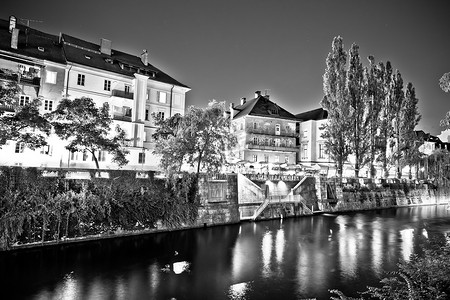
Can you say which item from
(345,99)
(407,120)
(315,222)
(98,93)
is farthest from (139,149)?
(407,120)

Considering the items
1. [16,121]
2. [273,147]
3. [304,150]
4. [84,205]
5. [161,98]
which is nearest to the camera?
[84,205]

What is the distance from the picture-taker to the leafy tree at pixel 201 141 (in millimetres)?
28297

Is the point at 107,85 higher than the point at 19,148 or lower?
higher

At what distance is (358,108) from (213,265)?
36701 millimetres

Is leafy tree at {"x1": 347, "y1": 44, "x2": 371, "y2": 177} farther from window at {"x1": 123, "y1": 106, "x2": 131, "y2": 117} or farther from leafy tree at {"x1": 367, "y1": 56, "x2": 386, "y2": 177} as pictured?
window at {"x1": 123, "y1": 106, "x2": 131, "y2": 117}

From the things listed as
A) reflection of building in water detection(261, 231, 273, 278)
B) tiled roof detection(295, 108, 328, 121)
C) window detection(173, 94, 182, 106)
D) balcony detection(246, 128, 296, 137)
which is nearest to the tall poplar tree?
tiled roof detection(295, 108, 328, 121)

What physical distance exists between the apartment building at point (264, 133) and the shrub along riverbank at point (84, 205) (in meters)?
26.0

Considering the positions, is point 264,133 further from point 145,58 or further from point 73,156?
point 73,156

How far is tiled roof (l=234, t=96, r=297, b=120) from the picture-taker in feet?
178

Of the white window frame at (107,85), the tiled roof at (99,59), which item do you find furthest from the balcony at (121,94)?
the tiled roof at (99,59)

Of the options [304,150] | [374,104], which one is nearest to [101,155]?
[304,150]

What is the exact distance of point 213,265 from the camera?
62.1 feet

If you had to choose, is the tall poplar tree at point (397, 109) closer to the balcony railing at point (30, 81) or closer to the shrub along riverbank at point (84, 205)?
the shrub along riverbank at point (84, 205)

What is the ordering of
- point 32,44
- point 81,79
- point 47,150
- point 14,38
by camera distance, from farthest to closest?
1. point 81,79
2. point 32,44
3. point 14,38
4. point 47,150
